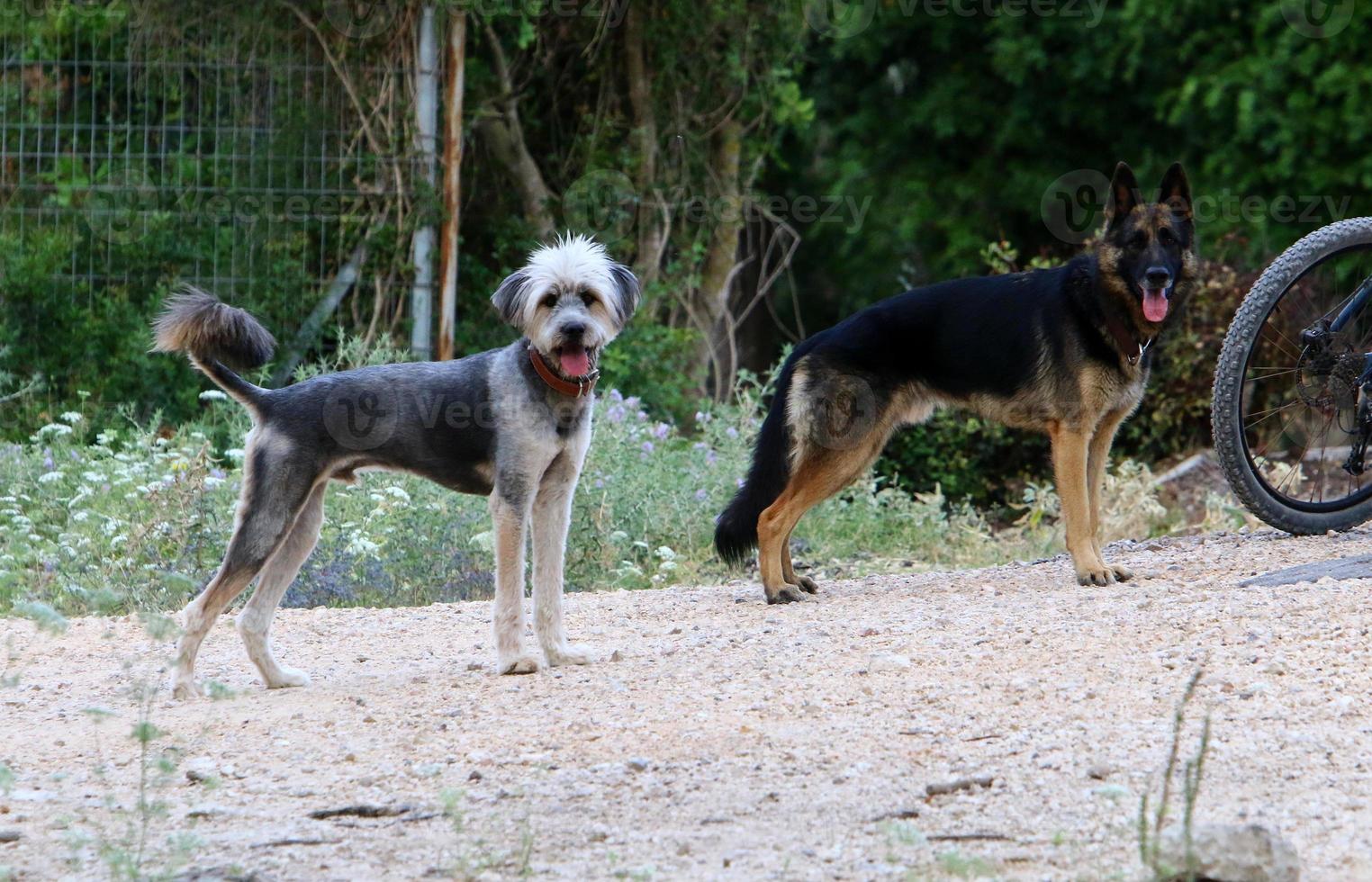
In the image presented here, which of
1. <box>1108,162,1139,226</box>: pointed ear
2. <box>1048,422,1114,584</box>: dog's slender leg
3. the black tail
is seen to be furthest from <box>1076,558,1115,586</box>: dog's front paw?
<box>1108,162,1139,226</box>: pointed ear

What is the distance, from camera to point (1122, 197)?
6.68 meters

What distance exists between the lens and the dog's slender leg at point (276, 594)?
5.40m

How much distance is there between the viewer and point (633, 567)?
7.84 m

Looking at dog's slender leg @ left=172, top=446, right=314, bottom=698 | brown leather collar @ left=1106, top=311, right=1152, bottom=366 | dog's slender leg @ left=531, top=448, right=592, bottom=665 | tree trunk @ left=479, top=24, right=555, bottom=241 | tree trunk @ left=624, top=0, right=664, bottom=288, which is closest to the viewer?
dog's slender leg @ left=172, top=446, right=314, bottom=698

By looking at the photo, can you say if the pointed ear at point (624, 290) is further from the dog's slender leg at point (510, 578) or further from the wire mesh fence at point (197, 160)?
the wire mesh fence at point (197, 160)

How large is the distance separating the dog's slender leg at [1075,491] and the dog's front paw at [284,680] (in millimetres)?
3089

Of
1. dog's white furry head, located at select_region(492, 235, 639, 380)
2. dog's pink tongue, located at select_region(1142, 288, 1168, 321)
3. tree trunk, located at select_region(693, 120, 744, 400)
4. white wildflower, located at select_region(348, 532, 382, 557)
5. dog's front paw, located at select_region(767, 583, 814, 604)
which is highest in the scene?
tree trunk, located at select_region(693, 120, 744, 400)

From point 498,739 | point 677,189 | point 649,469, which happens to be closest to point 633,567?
point 649,469

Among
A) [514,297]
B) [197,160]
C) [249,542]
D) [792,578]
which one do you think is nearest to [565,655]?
[249,542]

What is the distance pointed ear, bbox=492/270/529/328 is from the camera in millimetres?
5445

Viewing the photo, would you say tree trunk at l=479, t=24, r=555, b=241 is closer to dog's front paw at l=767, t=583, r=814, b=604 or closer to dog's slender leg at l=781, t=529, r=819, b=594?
dog's slender leg at l=781, t=529, r=819, b=594

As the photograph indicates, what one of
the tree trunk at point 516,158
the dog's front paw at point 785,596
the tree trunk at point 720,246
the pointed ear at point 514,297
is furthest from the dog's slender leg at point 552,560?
the tree trunk at point 720,246

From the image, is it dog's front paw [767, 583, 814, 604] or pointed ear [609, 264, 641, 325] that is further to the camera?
dog's front paw [767, 583, 814, 604]

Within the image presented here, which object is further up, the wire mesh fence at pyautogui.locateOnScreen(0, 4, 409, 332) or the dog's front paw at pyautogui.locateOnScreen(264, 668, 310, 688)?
the wire mesh fence at pyautogui.locateOnScreen(0, 4, 409, 332)
